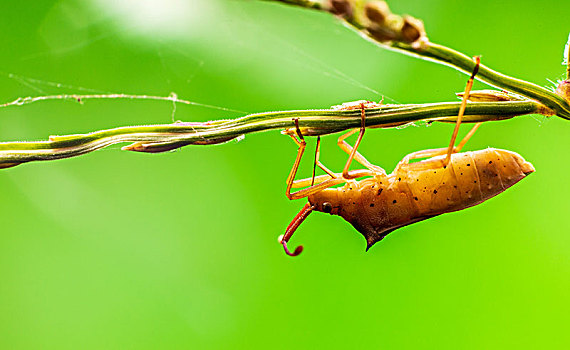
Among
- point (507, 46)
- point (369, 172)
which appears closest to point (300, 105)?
point (369, 172)

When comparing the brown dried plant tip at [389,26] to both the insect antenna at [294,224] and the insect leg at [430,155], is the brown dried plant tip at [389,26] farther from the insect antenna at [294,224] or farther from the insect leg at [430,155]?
the insect antenna at [294,224]

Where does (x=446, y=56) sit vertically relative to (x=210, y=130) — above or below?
above

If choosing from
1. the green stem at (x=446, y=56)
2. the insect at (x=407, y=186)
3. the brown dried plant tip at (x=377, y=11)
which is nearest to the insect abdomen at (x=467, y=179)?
the insect at (x=407, y=186)

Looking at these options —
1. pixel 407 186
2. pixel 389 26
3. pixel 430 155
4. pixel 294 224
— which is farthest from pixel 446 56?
pixel 294 224

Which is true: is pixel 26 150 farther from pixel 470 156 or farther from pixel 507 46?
pixel 507 46

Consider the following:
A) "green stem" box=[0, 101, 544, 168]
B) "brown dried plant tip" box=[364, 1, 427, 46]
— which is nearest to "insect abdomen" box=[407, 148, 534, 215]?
"green stem" box=[0, 101, 544, 168]

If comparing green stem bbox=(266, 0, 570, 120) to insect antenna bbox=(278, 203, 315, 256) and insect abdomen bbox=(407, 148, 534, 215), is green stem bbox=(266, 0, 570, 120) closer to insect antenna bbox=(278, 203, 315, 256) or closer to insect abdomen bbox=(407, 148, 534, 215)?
insect abdomen bbox=(407, 148, 534, 215)

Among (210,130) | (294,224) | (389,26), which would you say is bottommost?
(294,224)

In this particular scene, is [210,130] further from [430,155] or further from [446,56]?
[430,155]
